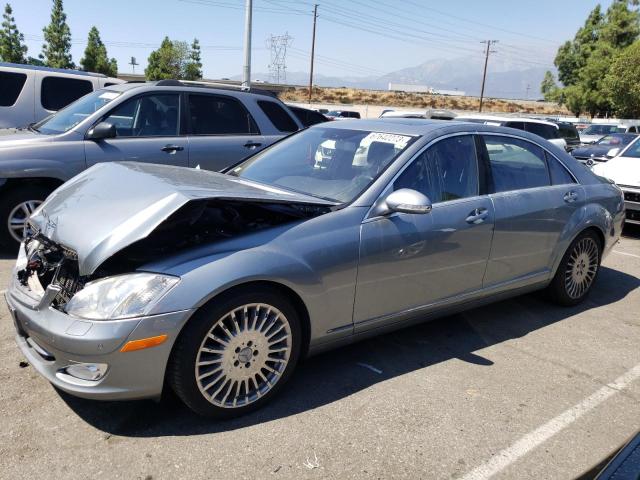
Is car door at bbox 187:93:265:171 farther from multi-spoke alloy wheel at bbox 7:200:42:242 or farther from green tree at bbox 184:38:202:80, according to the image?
green tree at bbox 184:38:202:80

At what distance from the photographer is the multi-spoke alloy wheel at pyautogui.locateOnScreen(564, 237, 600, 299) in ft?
16.0

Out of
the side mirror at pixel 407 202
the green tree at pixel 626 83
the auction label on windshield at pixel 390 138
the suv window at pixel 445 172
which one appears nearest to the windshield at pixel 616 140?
the suv window at pixel 445 172

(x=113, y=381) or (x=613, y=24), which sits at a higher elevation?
(x=613, y=24)

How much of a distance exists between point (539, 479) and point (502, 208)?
2.02 m

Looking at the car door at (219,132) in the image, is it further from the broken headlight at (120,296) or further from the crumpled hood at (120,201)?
the broken headlight at (120,296)

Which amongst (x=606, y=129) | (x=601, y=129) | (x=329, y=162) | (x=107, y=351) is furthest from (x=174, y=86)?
(x=601, y=129)

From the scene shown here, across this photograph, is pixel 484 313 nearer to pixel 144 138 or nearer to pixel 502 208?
pixel 502 208

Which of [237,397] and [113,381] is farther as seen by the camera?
[237,397]

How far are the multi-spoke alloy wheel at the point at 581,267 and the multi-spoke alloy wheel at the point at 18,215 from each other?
526 centimetres

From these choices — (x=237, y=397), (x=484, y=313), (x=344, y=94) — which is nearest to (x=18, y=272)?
(x=237, y=397)

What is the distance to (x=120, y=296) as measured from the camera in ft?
8.60

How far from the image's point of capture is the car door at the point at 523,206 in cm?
414

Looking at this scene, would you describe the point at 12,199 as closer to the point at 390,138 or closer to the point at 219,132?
the point at 219,132

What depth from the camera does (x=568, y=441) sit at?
118 inches
